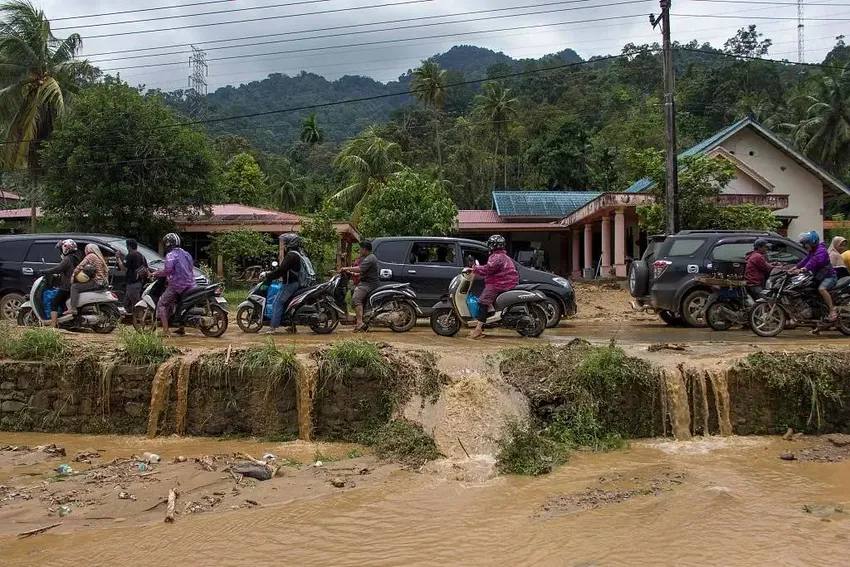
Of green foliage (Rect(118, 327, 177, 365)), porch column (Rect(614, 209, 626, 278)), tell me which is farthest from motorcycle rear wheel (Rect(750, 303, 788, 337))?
porch column (Rect(614, 209, 626, 278))

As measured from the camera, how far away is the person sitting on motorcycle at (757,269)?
11227mm

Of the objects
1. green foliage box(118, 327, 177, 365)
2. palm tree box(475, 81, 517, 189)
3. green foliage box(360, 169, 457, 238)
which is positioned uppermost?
palm tree box(475, 81, 517, 189)

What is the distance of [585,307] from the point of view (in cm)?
1702

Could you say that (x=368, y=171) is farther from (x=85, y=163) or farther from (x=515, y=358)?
(x=515, y=358)

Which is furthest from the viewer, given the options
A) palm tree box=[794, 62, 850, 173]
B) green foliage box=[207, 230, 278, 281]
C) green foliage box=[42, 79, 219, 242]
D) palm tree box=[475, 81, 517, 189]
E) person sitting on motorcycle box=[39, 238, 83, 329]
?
palm tree box=[475, 81, 517, 189]

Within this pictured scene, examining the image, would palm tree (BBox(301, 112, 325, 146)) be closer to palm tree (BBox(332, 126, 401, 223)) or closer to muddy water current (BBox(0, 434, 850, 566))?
palm tree (BBox(332, 126, 401, 223))

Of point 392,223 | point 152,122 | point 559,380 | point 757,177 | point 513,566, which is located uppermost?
point 152,122

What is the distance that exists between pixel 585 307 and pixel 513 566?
13103 millimetres

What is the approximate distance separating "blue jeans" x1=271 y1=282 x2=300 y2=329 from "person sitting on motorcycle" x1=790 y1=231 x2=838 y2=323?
26.1ft

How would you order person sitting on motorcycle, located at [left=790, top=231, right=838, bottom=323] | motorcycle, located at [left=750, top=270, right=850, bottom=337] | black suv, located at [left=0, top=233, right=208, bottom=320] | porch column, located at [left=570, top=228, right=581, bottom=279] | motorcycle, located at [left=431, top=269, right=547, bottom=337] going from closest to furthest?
motorcycle, located at [left=431, top=269, right=547, bottom=337]
person sitting on motorcycle, located at [left=790, top=231, right=838, bottom=323]
motorcycle, located at [left=750, top=270, right=850, bottom=337]
black suv, located at [left=0, top=233, right=208, bottom=320]
porch column, located at [left=570, top=228, right=581, bottom=279]

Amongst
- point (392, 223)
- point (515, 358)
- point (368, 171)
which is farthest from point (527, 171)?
point (515, 358)

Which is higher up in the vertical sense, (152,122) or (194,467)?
(152,122)

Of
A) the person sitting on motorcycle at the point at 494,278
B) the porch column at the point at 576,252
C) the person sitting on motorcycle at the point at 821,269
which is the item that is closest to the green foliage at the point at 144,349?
the person sitting on motorcycle at the point at 494,278

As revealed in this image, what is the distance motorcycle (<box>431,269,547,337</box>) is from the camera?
10523 millimetres
